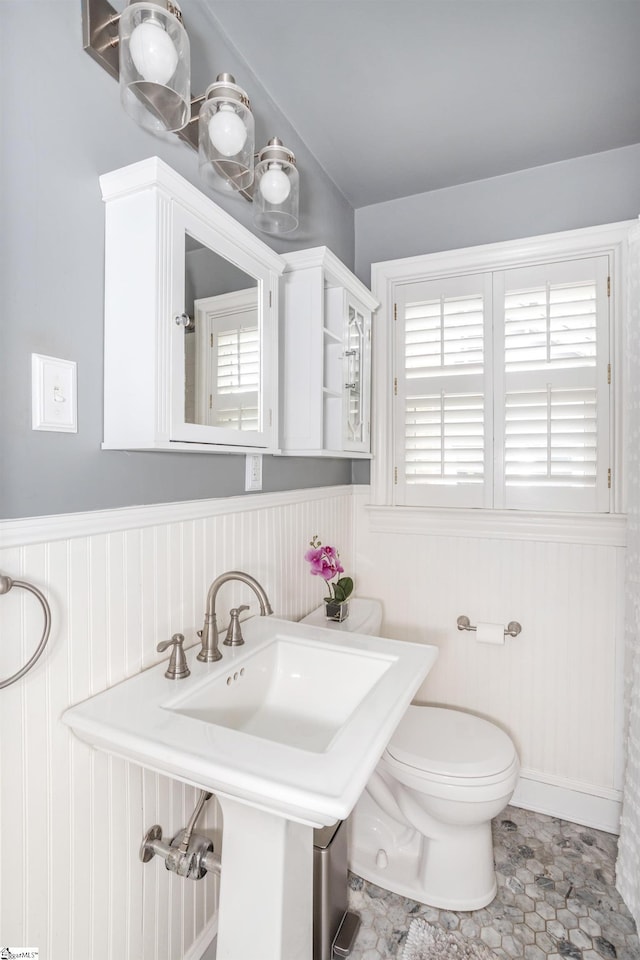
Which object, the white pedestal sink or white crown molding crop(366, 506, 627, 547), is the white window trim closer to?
white crown molding crop(366, 506, 627, 547)

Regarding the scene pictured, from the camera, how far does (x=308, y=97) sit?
1553 mm

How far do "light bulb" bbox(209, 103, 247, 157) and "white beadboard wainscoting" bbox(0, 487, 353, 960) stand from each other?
0.81 m

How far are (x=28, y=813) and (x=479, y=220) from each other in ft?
7.40

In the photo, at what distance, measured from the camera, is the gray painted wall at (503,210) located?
1791mm

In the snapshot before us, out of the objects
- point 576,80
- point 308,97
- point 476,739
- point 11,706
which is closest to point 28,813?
point 11,706

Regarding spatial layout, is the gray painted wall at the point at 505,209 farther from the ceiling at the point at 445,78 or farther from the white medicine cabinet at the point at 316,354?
the white medicine cabinet at the point at 316,354

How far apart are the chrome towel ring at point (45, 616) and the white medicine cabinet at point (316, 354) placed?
817 millimetres

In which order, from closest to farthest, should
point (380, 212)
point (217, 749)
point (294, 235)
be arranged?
point (217, 749) → point (294, 235) → point (380, 212)

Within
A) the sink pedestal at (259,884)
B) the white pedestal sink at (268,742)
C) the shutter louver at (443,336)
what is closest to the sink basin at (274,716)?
the white pedestal sink at (268,742)

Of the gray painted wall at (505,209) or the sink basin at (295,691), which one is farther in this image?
the gray painted wall at (505,209)

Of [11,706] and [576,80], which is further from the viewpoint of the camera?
[576,80]

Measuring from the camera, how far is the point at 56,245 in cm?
87

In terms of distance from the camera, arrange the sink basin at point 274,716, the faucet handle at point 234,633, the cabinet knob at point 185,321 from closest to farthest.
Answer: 1. the sink basin at point 274,716
2. the cabinet knob at point 185,321
3. the faucet handle at point 234,633

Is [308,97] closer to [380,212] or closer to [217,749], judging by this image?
[380,212]
